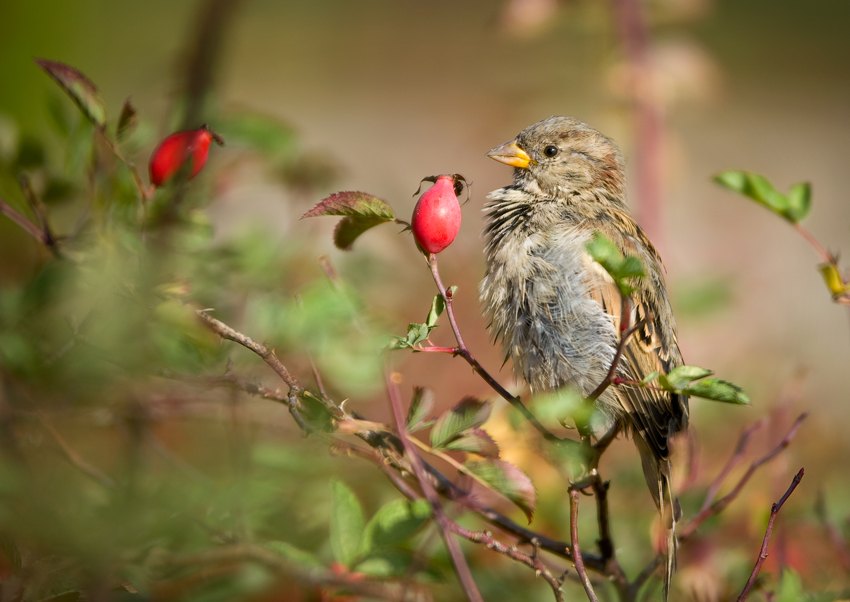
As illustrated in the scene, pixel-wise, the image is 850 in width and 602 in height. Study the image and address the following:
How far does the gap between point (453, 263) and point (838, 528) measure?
1.44 m

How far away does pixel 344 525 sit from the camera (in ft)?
3.62

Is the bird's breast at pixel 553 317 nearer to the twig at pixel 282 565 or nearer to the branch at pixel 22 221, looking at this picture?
the twig at pixel 282 565

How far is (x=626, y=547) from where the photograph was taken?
1.74 metres

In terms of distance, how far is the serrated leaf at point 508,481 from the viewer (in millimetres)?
1029

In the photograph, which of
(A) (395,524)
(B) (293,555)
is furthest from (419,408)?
(B) (293,555)

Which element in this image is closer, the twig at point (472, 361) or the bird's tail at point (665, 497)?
the twig at point (472, 361)

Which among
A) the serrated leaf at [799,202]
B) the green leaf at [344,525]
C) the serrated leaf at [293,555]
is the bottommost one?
the serrated leaf at [293,555]

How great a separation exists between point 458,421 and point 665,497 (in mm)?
851

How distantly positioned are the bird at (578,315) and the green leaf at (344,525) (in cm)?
70

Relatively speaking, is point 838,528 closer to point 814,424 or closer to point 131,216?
point 814,424

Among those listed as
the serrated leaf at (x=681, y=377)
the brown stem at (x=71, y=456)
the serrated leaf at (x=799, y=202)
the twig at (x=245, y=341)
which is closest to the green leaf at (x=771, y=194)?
the serrated leaf at (x=799, y=202)

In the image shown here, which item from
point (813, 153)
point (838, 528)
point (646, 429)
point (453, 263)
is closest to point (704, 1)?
point (453, 263)

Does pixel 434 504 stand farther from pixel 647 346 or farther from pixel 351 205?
pixel 647 346

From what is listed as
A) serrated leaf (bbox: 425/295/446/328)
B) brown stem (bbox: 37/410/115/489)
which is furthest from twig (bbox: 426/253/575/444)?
brown stem (bbox: 37/410/115/489)
